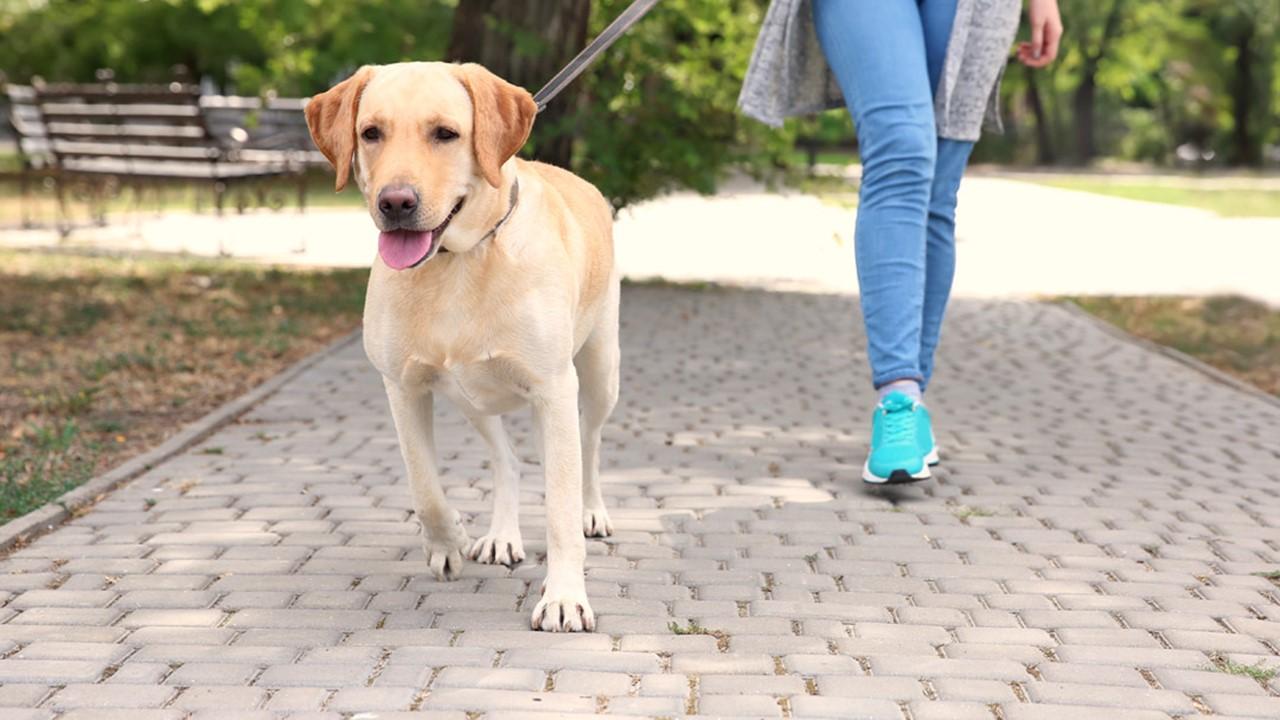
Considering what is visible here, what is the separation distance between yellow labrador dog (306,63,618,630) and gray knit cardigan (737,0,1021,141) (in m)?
1.82

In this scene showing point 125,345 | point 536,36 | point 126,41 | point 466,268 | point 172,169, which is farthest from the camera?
point 126,41

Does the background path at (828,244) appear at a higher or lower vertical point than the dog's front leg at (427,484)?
lower

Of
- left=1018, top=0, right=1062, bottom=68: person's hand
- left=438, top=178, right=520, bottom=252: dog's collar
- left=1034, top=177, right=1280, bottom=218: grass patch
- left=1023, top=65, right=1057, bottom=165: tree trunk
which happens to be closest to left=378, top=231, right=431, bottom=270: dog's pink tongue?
left=438, top=178, right=520, bottom=252: dog's collar

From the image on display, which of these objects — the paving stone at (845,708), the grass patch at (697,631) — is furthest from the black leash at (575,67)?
the paving stone at (845,708)

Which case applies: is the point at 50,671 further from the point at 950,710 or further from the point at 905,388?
the point at 905,388

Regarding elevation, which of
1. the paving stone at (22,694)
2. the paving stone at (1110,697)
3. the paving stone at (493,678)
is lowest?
the paving stone at (22,694)

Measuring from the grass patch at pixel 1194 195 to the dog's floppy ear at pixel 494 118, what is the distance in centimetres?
2026

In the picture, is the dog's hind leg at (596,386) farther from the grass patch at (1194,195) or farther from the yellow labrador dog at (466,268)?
the grass patch at (1194,195)

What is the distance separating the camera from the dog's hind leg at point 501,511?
4.52m

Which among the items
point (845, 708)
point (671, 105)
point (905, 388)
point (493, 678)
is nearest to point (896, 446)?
point (905, 388)

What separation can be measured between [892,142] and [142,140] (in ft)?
36.8

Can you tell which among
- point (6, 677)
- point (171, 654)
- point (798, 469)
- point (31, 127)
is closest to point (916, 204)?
point (798, 469)

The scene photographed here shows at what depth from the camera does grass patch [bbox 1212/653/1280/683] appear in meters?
3.55

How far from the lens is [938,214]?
19.0 ft
